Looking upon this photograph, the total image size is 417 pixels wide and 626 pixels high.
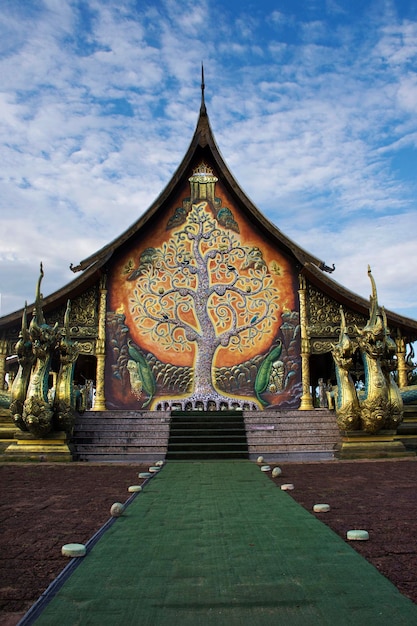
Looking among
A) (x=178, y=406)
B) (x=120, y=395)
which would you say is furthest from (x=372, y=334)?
(x=120, y=395)

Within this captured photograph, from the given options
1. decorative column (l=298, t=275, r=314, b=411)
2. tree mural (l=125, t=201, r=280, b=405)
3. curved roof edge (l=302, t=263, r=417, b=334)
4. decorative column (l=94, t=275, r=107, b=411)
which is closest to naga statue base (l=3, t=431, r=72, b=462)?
decorative column (l=94, t=275, r=107, b=411)

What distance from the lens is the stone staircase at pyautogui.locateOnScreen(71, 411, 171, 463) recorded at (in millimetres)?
8906

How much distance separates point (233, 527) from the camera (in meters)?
3.66

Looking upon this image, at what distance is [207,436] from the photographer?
9688 millimetres

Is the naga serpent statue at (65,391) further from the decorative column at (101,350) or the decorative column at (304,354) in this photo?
the decorative column at (304,354)

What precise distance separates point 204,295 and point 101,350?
288cm

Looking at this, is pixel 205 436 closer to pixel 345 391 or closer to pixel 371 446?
pixel 345 391

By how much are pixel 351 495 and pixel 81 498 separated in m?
2.49

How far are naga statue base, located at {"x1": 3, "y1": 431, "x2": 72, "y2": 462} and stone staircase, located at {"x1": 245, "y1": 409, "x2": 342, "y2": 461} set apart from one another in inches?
120

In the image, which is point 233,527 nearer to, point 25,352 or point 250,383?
Result: point 25,352

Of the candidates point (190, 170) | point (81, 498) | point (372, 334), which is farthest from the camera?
point (190, 170)

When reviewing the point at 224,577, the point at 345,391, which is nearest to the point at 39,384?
the point at 345,391

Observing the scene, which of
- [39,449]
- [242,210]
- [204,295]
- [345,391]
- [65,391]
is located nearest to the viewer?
[39,449]

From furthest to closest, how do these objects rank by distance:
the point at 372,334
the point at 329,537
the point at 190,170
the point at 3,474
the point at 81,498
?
the point at 190,170 < the point at 372,334 < the point at 3,474 < the point at 81,498 < the point at 329,537
